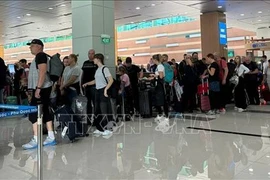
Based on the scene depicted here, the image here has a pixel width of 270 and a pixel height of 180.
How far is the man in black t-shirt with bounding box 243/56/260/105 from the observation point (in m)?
7.71

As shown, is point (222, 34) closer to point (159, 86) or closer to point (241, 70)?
Result: point (241, 70)

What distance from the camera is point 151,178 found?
259cm

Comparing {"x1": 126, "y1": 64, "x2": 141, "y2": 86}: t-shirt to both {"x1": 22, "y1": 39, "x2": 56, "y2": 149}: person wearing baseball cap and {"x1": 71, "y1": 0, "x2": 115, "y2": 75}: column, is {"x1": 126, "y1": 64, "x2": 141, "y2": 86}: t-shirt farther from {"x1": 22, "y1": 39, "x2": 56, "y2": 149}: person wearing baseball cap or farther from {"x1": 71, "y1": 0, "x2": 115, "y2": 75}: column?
{"x1": 22, "y1": 39, "x2": 56, "y2": 149}: person wearing baseball cap

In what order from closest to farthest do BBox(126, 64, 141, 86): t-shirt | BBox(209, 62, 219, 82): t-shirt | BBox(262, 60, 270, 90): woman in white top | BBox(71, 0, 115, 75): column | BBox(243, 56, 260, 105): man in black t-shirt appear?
BBox(71, 0, 115, 75): column, BBox(209, 62, 219, 82): t-shirt, BBox(126, 64, 141, 86): t-shirt, BBox(243, 56, 260, 105): man in black t-shirt, BBox(262, 60, 270, 90): woman in white top

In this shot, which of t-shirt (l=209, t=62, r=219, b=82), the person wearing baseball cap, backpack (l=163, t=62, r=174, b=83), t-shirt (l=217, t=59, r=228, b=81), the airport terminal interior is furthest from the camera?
t-shirt (l=217, t=59, r=228, b=81)

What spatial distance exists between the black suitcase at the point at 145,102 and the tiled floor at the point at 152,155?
100 centimetres

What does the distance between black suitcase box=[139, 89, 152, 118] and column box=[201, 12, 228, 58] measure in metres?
6.18

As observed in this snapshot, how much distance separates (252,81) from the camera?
26.3ft

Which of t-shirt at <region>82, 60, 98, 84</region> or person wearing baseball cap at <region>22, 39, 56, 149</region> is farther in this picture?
t-shirt at <region>82, 60, 98, 84</region>

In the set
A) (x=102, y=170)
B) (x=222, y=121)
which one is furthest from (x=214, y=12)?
(x=102, y=170)

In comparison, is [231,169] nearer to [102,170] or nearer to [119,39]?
[102,170]

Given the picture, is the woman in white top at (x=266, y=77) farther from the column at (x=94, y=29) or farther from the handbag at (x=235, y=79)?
the column at (x=94, y=29)

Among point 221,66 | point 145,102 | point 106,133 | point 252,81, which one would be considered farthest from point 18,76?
point 252,81

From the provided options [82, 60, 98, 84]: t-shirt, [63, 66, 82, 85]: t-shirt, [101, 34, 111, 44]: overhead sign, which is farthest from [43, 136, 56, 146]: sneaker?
[101, 34, 111, 44]: overhead sign
